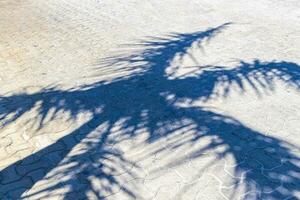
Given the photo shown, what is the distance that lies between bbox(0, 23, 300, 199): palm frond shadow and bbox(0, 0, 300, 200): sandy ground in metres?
0.02

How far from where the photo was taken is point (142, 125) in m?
5.73

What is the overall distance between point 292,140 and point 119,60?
3929 millimetres

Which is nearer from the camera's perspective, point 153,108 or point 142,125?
point 142,125

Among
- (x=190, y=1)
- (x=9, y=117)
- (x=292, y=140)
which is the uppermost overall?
(x=190, y=1)

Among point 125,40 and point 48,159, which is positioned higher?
point 125,40

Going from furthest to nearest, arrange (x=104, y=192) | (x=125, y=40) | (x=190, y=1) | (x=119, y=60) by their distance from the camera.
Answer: (x=190, y=1), (x=125, y=40), (x=119, y=60), (x=104, y=192)

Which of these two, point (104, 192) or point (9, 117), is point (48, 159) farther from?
point (9, 117)

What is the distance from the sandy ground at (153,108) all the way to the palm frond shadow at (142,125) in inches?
0.6

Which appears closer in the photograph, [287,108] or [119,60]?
[287,108]

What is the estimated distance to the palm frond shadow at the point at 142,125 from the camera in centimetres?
457

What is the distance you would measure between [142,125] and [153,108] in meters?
0.52

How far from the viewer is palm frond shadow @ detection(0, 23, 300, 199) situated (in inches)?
180

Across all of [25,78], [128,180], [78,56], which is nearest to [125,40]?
[78,56]

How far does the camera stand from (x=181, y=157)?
4.96 m
